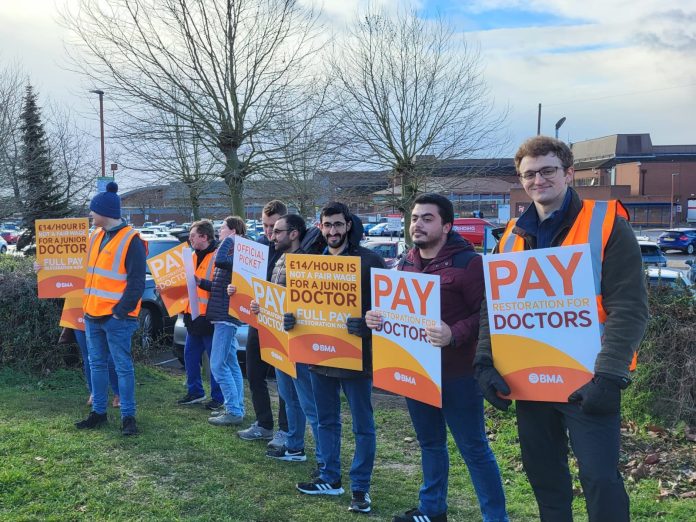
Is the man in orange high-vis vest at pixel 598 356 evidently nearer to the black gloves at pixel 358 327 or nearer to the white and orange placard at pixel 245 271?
the black gloves at pixel 358 327

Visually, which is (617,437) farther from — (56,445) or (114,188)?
(114,188)

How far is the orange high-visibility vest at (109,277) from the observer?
6105 mm

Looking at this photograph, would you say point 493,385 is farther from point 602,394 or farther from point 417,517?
point 417,517

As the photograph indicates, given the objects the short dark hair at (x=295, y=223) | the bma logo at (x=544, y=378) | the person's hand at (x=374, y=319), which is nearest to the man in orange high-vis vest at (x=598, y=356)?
the bma logo at (x=544, y=378)

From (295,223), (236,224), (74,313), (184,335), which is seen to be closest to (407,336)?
(295,223)

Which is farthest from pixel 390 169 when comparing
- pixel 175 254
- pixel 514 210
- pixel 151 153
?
pixel 514 210

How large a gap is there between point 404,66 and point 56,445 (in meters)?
15.1

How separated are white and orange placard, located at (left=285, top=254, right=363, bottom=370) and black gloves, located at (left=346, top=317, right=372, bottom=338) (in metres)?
0.06

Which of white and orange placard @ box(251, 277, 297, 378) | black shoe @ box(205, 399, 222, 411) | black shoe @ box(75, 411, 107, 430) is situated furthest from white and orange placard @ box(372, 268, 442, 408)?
black shoe @ box(205, 399, 222, 411)

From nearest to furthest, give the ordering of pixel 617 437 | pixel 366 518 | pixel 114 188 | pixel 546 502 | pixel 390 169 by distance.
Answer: pixel 617 437 → pixel 546 502 → pixel 366 518 → pixel 114 188 → pixel 390 169

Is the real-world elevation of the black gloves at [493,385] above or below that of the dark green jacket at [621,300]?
below

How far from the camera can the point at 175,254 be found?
24.1 feet

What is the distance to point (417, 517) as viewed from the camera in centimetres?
427

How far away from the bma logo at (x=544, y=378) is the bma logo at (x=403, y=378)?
0.89m
